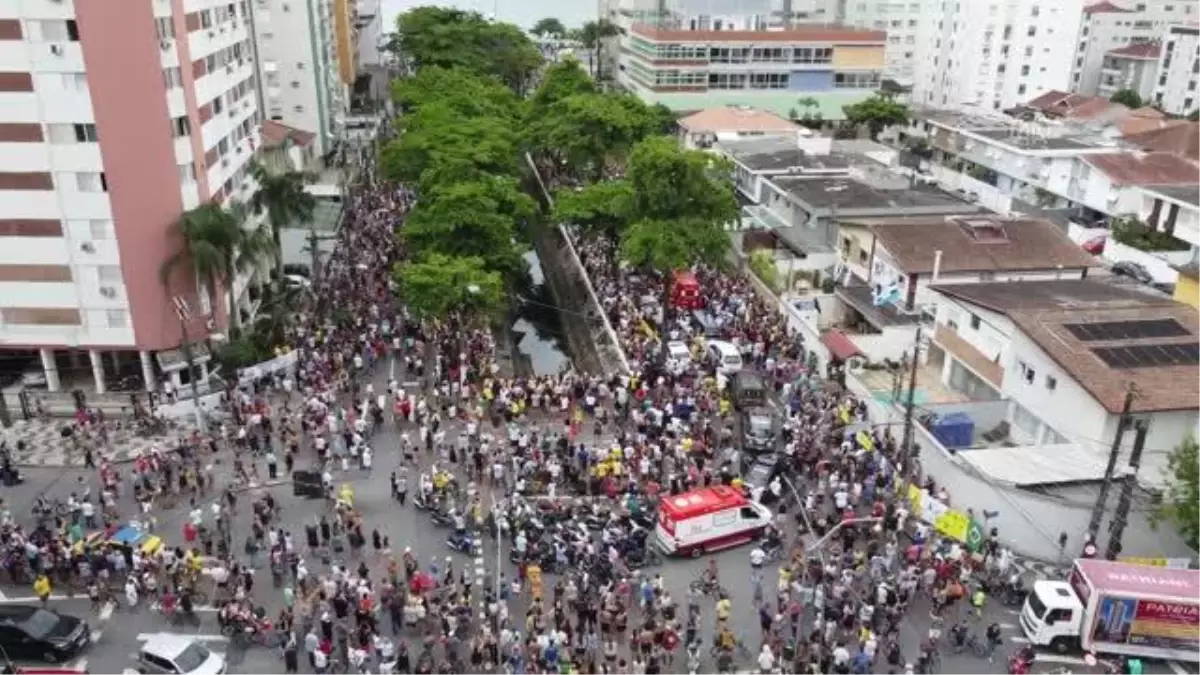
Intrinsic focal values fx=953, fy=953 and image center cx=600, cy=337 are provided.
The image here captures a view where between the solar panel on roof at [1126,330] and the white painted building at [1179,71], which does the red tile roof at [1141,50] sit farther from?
the solar panel on roof at [1126,330]

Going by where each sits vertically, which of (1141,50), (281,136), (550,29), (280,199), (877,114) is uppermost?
(1141,50)

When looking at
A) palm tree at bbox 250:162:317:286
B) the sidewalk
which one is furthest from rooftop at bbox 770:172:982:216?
the sidewalk

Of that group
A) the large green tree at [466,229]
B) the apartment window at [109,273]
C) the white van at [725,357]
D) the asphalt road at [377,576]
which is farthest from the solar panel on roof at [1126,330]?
the apartment window at [109,273]

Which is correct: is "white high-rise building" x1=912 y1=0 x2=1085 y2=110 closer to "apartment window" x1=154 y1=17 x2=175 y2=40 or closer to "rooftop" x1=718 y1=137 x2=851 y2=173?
"rooftop" x1=718 y1=137 x2=851 y2=173

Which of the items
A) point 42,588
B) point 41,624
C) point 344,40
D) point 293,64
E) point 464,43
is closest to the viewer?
point 41,624

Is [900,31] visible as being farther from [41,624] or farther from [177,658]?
[41,624]

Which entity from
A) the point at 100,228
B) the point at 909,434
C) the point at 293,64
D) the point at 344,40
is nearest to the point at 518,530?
the point at 909,434
